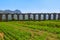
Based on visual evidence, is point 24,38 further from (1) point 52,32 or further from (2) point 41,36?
(1) point 52,32

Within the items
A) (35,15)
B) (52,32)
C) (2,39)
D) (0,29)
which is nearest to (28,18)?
(35,15)

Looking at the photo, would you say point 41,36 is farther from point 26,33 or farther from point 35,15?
point 35,15

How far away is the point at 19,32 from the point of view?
50.7ft

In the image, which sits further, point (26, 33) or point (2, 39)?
point (26, 33)

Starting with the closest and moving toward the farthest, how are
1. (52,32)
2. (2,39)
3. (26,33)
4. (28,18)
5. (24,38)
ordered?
(2,39)
(24,38)
(26,33)
(52,32)
(28,18)

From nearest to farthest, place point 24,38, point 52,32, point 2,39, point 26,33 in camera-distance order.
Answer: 1. point 2,39
2. point 24,38
3. point 26,33
4. point 52,32

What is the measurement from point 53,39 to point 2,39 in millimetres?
3859

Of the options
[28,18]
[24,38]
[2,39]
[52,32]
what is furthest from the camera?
[28,18]

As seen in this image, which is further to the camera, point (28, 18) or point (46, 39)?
point (28, 18)

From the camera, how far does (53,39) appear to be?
1555 cm

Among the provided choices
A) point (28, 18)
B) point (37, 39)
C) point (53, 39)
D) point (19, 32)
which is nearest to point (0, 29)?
point (19, 32)

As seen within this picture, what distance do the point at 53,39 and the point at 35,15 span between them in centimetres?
1313

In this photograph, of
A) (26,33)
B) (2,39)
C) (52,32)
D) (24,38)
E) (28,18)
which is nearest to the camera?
(2,39)

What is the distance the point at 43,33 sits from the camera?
16.4 meters
